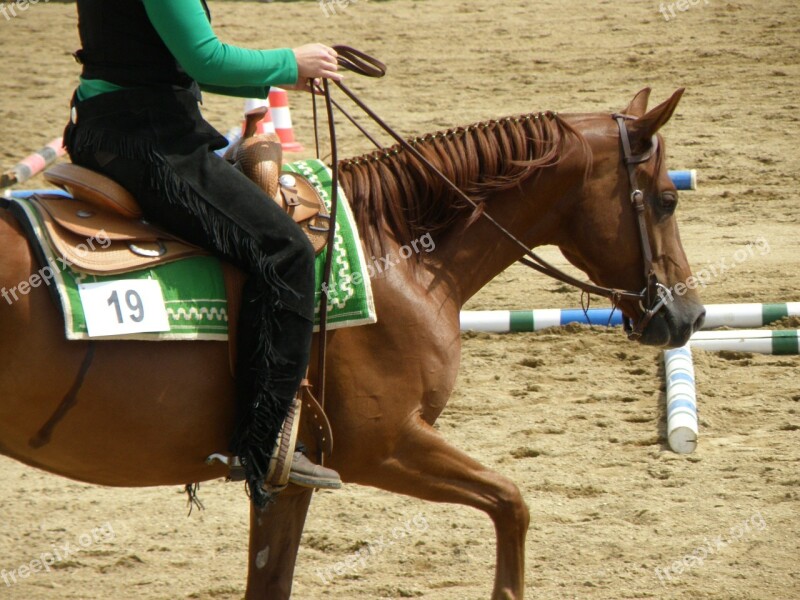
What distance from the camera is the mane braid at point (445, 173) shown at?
399 centimetres

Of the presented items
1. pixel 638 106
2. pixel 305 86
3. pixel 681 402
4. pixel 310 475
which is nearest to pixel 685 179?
pixel 681 402

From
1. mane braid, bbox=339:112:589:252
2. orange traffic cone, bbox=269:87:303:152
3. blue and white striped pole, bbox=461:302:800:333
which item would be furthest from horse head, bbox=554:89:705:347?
orange traffic cone, bbox=269:87:303:152

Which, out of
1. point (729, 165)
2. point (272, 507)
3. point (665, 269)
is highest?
point (665, 269)

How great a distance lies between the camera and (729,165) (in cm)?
1024

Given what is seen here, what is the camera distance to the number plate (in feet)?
10.9

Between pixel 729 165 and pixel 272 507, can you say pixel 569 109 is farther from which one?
pixel 272 507

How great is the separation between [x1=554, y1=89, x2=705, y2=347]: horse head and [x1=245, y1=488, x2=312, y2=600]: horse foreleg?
1.41 meters

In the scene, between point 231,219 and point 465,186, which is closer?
point 231,219

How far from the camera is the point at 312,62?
3496 mm

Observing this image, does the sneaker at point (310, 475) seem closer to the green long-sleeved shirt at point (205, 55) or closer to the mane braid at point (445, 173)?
the mane braid at point (445, 173)

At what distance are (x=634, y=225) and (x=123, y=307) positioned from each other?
6.19ft

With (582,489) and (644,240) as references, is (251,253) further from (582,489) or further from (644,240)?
(582,489)

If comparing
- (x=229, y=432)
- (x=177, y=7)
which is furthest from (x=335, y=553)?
(x=177, y=7)

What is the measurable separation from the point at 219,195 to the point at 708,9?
11.2 m
